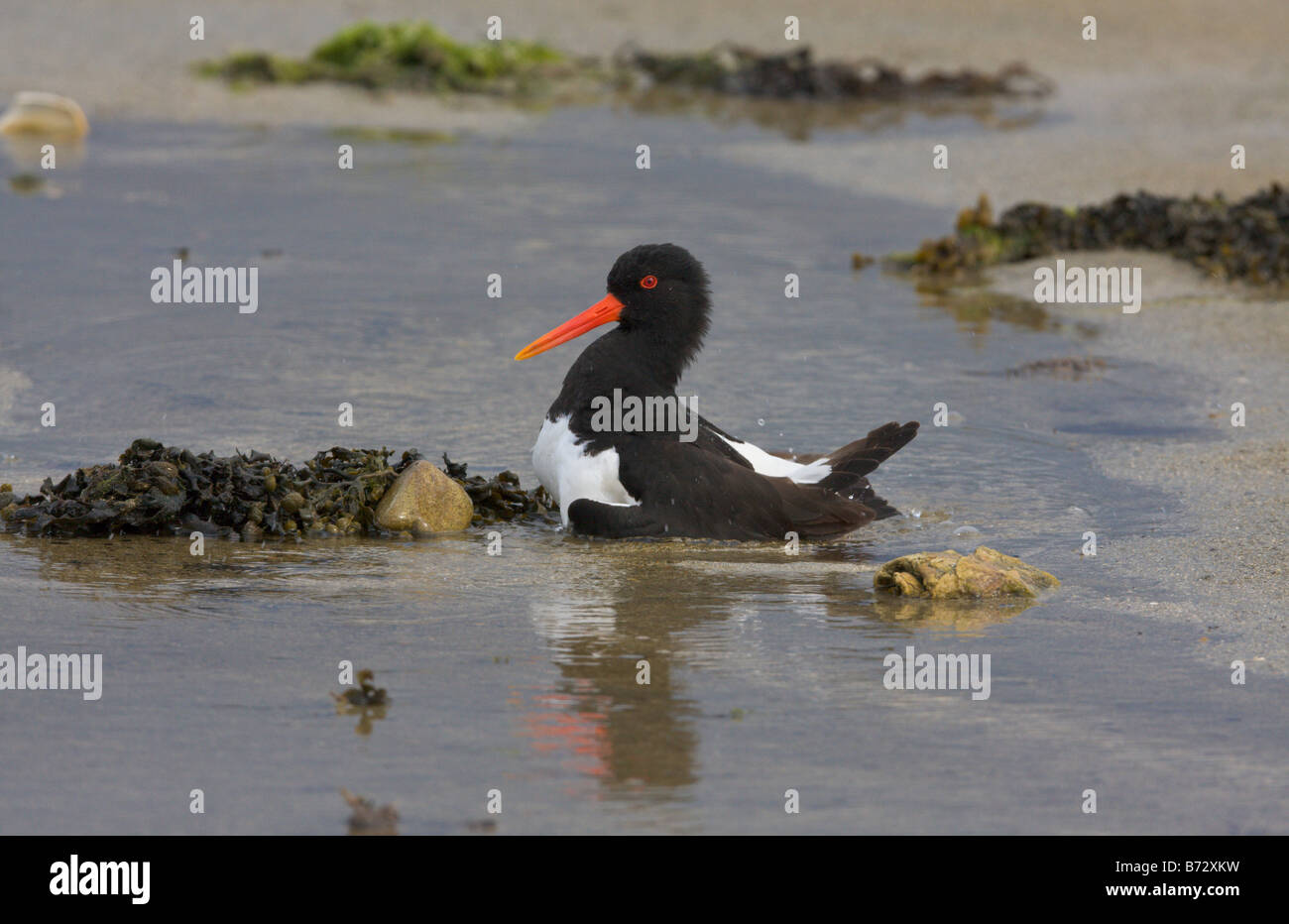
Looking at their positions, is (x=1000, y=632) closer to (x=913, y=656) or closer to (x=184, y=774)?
(x=913, y=656)

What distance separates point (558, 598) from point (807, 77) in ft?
44.6

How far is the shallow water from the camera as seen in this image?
4.37 meters

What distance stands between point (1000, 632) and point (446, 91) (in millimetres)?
13879

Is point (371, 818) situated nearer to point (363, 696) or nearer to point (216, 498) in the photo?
point (363, 696)

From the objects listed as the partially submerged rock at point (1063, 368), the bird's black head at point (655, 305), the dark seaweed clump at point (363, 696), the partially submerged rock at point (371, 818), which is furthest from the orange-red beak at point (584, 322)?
the partially submerged rock at point (371, 818)

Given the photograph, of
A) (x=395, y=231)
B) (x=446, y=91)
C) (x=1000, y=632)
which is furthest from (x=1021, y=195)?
(x=1000, y=632)

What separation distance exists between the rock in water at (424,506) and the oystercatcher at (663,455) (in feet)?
1.30

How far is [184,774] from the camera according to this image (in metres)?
4.37

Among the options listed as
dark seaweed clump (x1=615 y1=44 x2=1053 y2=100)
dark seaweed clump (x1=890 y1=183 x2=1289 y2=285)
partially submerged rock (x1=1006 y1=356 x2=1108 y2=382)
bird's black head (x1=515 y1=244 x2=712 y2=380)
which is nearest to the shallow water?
partially submerged rock (x1=1006 y1=356 x2=1108 y2=382)

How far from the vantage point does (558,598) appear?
5941mm

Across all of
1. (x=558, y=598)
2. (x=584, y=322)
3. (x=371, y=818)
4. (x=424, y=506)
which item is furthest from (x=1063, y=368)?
(x=371, y=818)

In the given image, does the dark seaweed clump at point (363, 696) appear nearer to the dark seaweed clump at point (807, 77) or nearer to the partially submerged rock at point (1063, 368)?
the partially submerged rock at point (1063, 368)

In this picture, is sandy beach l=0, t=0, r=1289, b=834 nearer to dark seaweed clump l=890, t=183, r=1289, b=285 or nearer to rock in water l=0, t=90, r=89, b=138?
dark seaweed clump l=890, t=183, r=1289, b=285
